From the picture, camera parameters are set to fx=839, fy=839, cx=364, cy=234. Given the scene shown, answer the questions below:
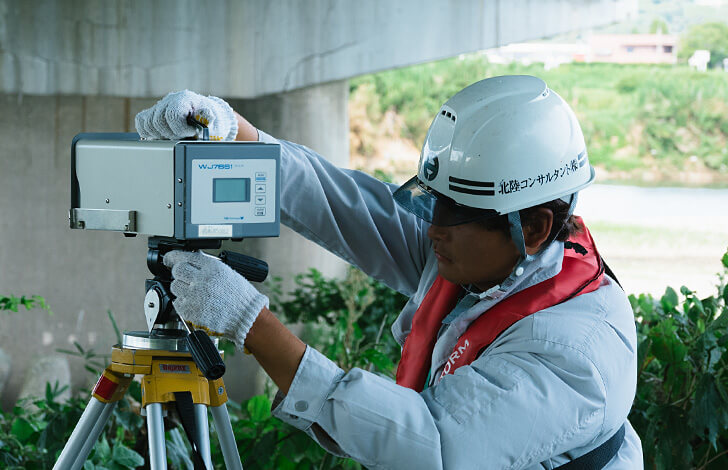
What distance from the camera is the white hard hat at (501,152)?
1.65m

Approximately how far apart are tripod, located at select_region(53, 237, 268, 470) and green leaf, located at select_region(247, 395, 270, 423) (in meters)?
1.42

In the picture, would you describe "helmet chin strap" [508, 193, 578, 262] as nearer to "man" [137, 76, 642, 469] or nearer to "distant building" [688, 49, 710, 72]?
"man" [137, 76, 642, 469]

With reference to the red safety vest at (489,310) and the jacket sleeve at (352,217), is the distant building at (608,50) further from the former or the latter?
the red safety vest at (489,310)

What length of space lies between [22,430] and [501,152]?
7.63ft

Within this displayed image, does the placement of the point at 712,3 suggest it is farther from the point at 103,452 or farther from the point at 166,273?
the point at 166,273

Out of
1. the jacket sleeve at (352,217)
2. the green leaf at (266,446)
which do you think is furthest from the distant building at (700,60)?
the jacket sleeve at (352,217)

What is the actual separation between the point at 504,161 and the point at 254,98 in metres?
4.06

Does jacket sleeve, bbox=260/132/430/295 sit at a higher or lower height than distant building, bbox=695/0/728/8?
lower

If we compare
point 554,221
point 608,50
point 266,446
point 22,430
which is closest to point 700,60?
point 608,50

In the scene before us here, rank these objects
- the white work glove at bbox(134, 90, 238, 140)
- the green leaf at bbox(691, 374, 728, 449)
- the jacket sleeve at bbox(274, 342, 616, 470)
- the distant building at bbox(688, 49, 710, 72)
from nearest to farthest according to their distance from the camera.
Result: the jacket sleeve at bbox(274, 342, 616, 470) → the white work glove at bbox(134, 90, 238, 140) → the green leaf at bbox(691, 374, 728, 449) → the distant building at bbox(688, 49, 710, 72)

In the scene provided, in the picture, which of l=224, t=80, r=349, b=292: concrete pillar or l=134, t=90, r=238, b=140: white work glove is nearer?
l=134, t=90, r=238, b=140: white work glove

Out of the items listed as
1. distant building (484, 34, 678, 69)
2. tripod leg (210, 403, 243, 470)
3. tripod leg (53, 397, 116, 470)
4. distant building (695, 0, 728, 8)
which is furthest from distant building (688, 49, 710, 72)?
tripod leg (53, 397, 116, 470)

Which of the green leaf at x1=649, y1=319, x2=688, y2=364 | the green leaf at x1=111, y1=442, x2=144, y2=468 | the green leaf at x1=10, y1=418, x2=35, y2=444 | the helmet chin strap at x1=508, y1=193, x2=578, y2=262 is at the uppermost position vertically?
the helmet chin strap at x1=508, y1=193, x2=578, y2=262

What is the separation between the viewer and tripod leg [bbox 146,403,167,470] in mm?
1621
